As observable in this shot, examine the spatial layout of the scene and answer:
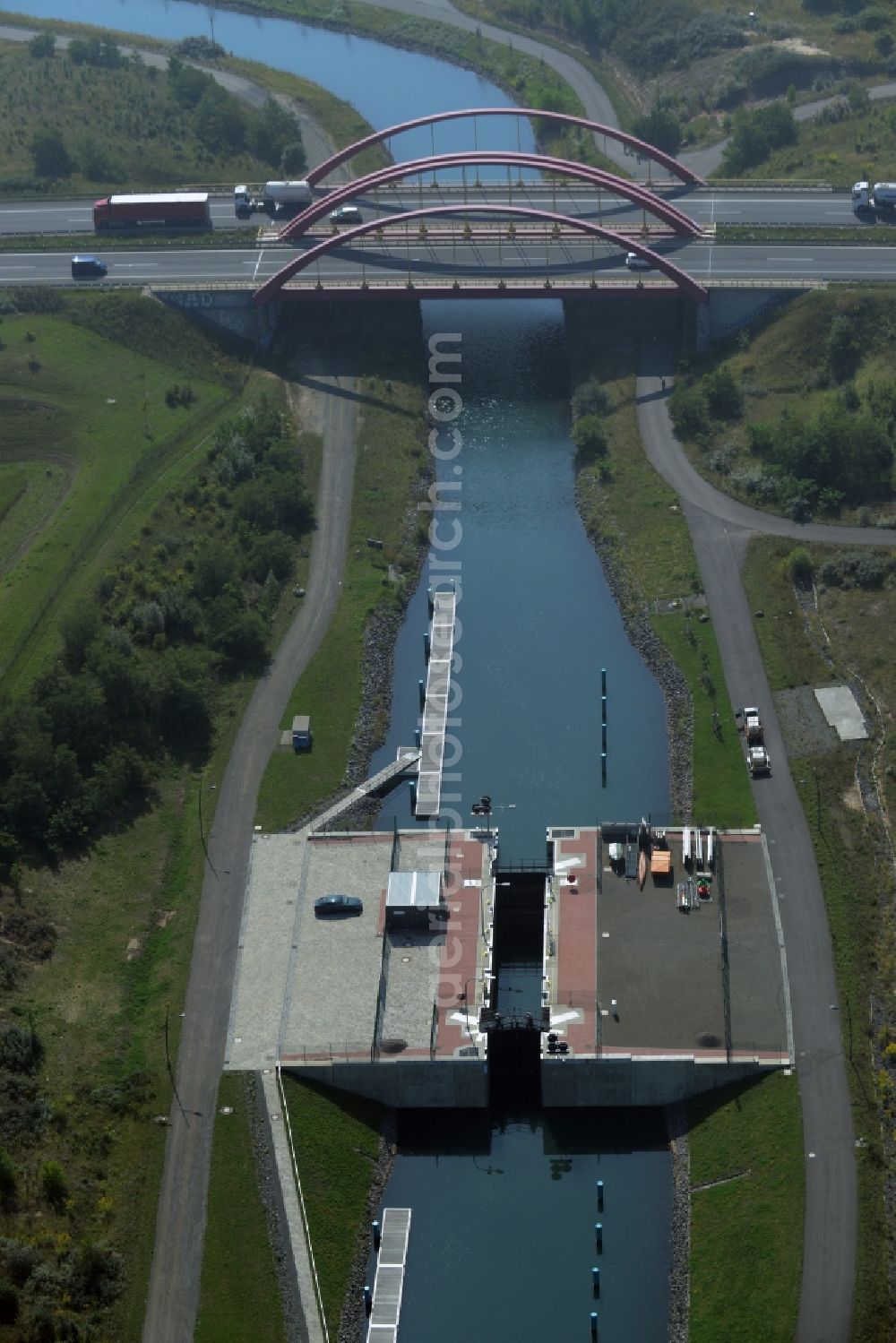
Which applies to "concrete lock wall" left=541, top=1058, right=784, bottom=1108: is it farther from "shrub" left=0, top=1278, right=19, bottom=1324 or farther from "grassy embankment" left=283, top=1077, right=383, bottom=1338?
"shrub" left=0, top=1278, right=19, bottom=1324

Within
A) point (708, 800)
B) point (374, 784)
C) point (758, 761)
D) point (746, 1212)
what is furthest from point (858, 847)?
point (374, 784)

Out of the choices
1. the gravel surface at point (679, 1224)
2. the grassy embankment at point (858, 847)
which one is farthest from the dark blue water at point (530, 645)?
the gravel surface at point (679, 1224)

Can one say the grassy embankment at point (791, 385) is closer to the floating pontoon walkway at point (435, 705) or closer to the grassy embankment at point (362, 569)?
the grassy embankment at point (362, 569)

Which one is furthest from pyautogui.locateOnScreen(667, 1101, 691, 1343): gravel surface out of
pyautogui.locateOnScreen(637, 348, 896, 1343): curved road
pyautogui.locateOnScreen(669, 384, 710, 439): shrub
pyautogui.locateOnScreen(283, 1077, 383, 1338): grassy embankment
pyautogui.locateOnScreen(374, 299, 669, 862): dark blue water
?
pyautogui.locateOnScreen(669, 384, 710, 439): shrub

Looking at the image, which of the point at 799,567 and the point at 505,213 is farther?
the point at 505,213

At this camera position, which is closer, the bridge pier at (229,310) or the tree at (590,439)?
the tree at (590,439)

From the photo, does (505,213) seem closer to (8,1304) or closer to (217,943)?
(217,943)
